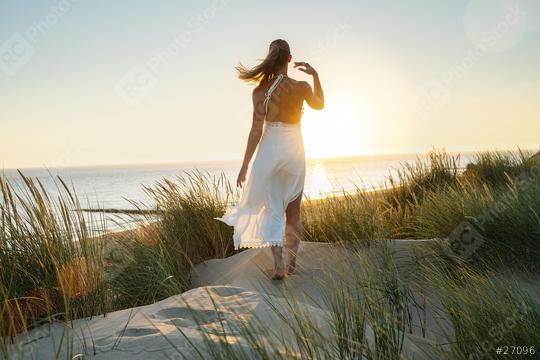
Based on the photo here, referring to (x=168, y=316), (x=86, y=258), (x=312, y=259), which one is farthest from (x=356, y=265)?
(x=86, y=258)

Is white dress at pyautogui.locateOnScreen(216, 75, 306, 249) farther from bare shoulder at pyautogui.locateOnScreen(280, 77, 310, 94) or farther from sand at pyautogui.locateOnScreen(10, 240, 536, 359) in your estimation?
sand at pyautogui.locateOnScreen(10, 240, 536, 359)

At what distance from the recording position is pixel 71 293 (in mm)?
2713

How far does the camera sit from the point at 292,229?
4453mm

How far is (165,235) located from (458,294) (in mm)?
3161

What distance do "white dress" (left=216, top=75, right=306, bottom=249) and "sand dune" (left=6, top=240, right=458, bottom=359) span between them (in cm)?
48

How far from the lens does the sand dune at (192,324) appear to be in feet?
6.12

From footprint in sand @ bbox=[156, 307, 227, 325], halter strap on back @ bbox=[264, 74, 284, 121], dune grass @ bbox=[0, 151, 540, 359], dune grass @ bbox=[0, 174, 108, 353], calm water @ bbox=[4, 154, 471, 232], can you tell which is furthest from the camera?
calm water @ bbox=[4, 154, 471, 232]

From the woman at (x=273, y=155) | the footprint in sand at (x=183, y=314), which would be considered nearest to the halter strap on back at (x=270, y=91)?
the woman at (x=273, y=155)

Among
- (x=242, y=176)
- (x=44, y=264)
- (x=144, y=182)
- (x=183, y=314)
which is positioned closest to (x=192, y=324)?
(x=183, y=314)

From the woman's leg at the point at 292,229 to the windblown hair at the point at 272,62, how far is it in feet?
4.30

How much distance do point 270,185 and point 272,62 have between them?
1246 millimetres

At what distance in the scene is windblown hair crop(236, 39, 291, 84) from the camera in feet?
14.0

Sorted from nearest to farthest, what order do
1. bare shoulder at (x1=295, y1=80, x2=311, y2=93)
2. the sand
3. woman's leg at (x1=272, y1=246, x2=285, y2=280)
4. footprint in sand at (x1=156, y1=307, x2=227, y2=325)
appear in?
the sand, footprint in sand at (x1=156, y1=307, x2=227, y2=325), woman's leg at (x1=272, y1=246, x2=285, y2=280), bare shoulder at (x1=295, y1=80, x2=311, y2=93)

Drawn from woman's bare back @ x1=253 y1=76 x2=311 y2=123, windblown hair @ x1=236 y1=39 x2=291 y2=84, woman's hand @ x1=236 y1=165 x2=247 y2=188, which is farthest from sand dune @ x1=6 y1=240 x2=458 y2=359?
windblown hair @ x1=236 y1=39 x2=291 y2=84
